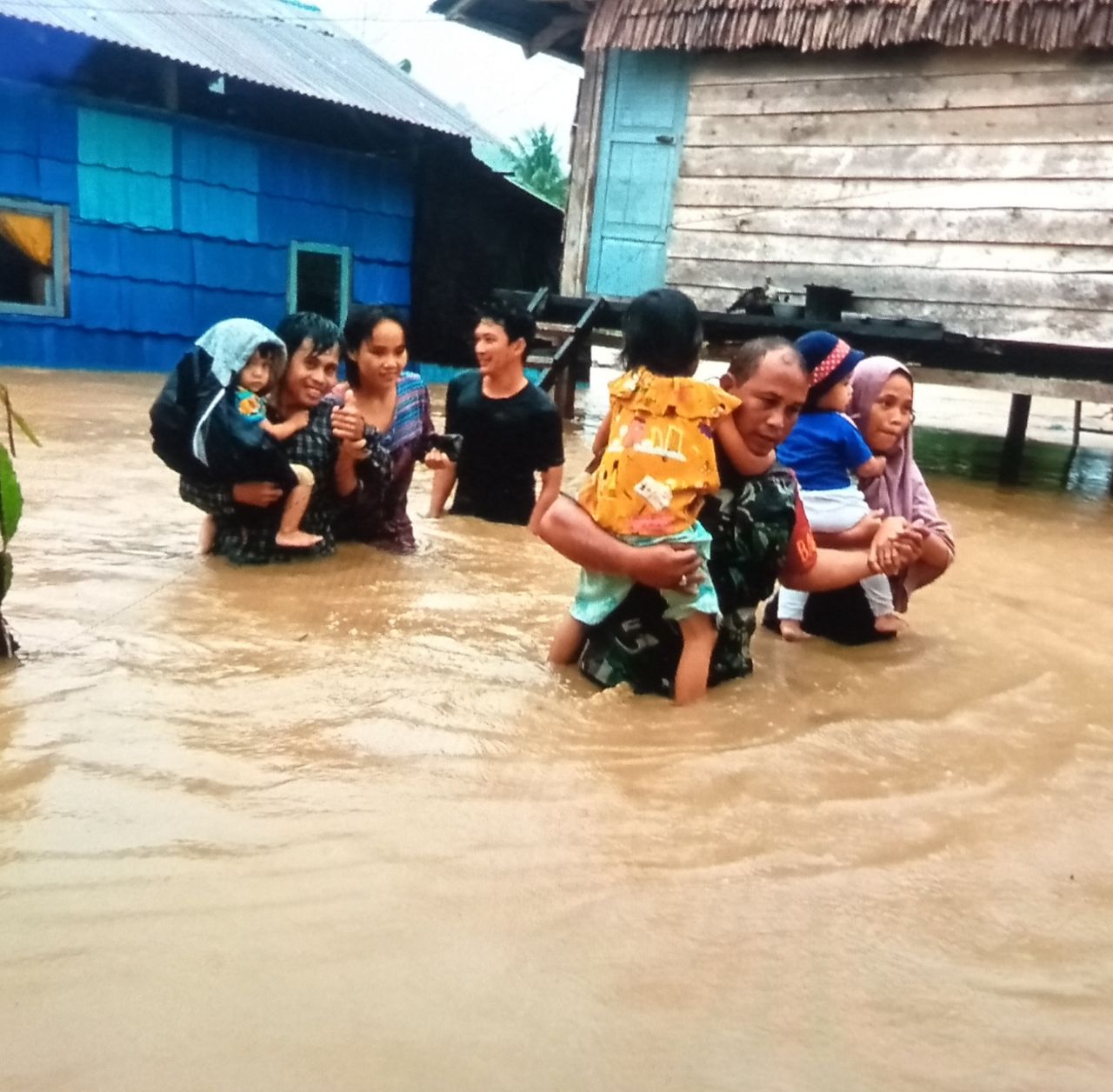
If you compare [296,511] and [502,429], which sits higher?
[502,429]

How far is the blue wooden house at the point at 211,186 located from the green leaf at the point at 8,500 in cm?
884

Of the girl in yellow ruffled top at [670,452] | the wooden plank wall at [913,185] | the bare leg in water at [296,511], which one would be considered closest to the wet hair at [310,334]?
the bare leg in water at [296,511]

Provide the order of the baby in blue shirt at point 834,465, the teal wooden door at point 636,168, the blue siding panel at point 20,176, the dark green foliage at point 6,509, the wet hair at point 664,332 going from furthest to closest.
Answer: the blue siding panel at point 20,176 → the teal wooden door at point 636,168 → the baby in blue shirt at point 834,465 → the wet hair at point 664,332 → the dark green foliage at point 6,509

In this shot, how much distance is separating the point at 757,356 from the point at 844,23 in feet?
22.9

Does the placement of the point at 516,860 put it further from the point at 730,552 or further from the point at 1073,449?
the point at 1073,449

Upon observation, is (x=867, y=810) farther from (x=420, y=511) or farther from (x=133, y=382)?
(x=133, y=382)

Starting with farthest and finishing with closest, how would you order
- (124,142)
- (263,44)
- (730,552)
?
1. (263,44)
2. (124,142)
3. (730,552)

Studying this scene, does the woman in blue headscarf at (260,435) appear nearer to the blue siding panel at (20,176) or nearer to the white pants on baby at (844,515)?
Answer: the white pants on baby at (844,515)

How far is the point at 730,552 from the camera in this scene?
126 inches

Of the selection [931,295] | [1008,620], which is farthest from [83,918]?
[931,295]

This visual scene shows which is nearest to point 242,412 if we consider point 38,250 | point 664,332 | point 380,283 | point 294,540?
point 294,540

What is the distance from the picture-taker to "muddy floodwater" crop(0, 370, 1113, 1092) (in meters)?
1.56

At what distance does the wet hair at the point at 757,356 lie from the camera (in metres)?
3.03

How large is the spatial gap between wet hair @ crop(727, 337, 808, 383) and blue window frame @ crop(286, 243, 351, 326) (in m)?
11.1
